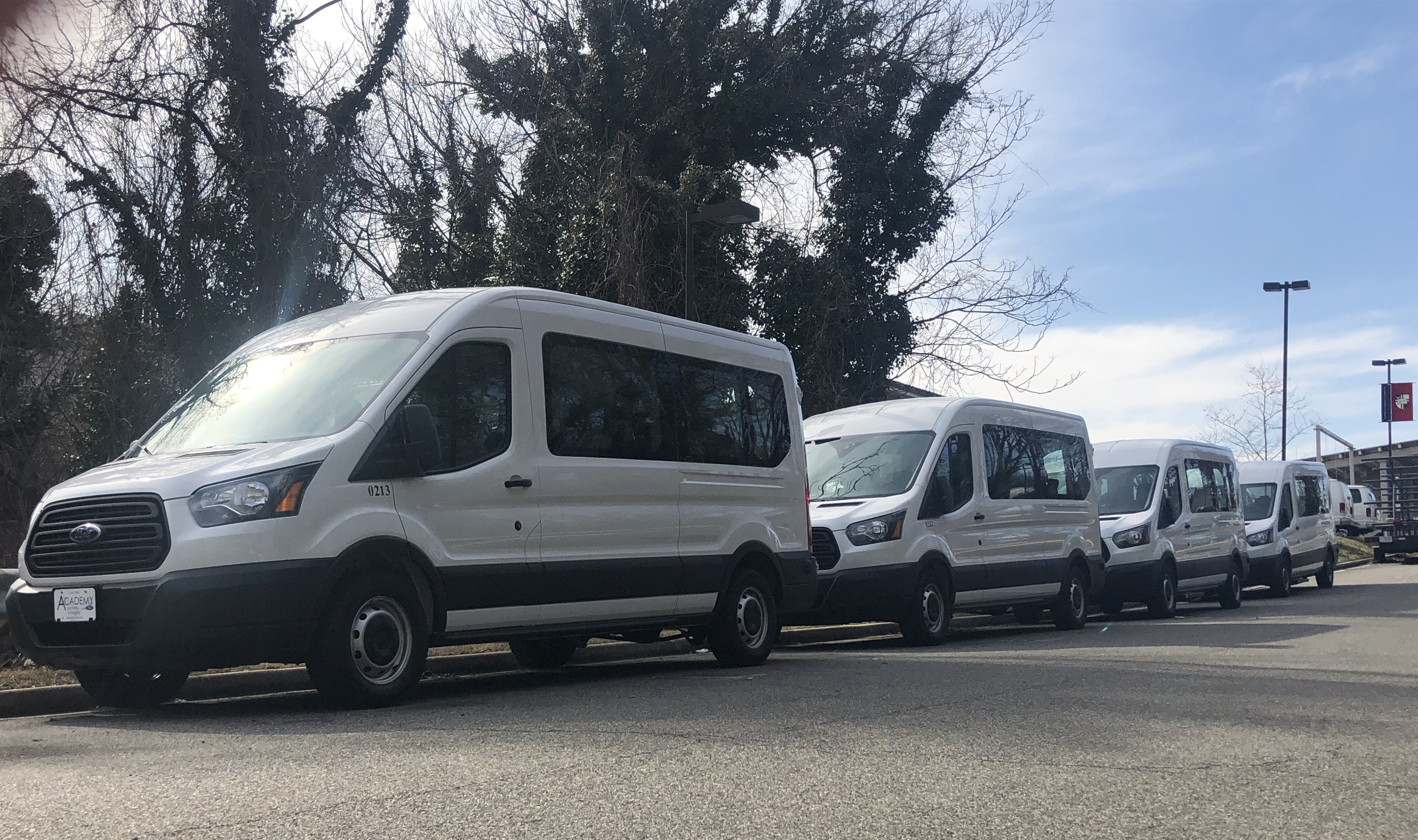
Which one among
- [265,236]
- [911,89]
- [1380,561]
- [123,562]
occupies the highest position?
[911,89]

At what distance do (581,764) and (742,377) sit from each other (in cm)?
586

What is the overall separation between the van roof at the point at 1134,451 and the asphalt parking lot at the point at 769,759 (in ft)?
32.4

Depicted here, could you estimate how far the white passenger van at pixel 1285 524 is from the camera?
23.3m

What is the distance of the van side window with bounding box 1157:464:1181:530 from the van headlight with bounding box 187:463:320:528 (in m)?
14.1

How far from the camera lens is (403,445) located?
750 cm

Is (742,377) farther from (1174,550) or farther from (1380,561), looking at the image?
(1380,561)

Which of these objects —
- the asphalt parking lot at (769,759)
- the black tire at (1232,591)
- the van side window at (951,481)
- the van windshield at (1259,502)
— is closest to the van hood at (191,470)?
the asphalt parking lot at (769,759)

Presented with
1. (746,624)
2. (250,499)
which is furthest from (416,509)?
(746,624)

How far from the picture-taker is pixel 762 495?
423 inches

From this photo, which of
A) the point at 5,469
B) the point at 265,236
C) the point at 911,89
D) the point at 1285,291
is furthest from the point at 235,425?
the point at 1285,291

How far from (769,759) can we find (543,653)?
549 centimetres

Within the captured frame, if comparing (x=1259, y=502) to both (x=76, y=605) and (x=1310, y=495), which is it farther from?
(x=76, y=605)

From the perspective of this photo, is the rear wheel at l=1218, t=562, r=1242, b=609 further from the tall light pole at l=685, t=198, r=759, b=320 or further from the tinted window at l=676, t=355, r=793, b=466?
the tinted window at l=676, t=355, r=793, b=466

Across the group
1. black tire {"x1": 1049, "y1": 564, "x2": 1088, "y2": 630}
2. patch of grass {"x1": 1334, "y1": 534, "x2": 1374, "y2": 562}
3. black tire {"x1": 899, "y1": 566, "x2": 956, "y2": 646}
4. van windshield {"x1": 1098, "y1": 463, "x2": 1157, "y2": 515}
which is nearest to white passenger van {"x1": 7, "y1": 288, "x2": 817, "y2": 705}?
→ black tire {"x1": 899, "y1": 566, "x2": 956, "y2": 646}
